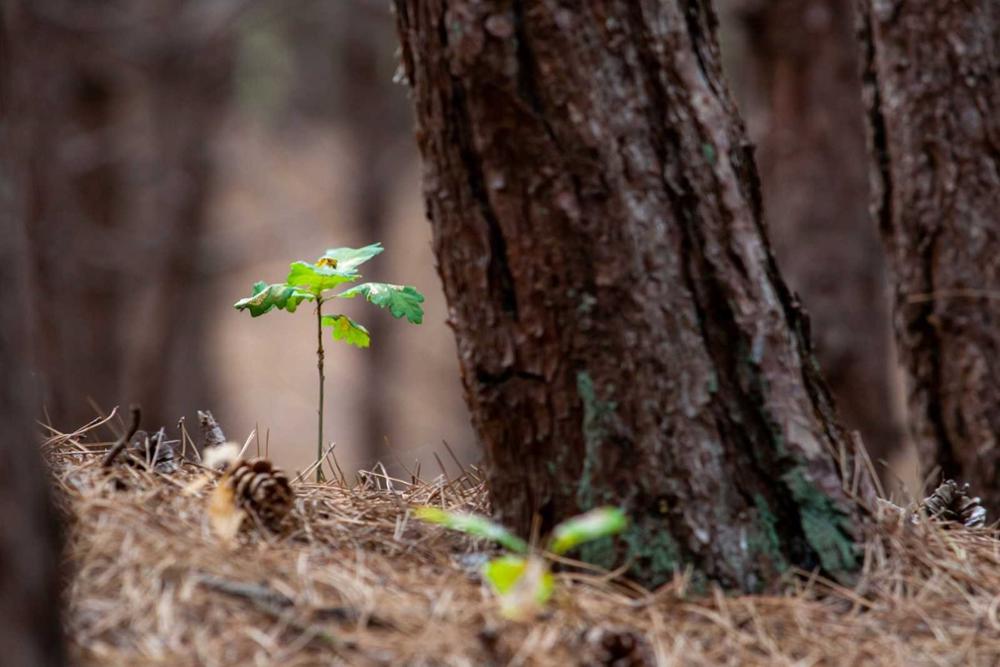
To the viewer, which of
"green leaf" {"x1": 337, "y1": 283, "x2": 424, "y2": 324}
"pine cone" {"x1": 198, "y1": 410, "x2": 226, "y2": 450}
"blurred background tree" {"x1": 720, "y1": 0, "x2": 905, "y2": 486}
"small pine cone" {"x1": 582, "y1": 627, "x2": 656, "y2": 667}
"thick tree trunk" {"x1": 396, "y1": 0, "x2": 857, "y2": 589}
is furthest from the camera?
"blurred background tree" {"x1": 720, "y1": 0, "x2": 905, "y2": 486}

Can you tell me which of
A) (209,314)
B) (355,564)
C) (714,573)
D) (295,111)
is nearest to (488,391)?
(355,564)

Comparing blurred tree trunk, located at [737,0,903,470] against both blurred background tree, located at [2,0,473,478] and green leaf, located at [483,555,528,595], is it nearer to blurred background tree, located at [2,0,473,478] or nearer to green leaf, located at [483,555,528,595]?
blurred background tree, located at [2,0,473,478]

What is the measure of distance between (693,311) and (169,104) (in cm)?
711

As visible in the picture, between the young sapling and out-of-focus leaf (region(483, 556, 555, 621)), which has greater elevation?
the young sapling

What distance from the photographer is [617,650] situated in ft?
4.46

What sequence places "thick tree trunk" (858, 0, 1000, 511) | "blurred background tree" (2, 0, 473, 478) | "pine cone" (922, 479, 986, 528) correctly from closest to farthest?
"pine cone" (922, 479, 986, 528) → "thick tree trunk" (858, 0, 1000, 511) → "blurred background tree" (2, 0, 473, 478)

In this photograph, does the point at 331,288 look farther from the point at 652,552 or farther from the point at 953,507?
the point at 953,507

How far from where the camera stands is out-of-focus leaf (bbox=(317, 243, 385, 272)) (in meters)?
1.96

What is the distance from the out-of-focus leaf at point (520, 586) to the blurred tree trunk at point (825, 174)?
3688mm

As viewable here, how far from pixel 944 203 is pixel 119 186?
303 inches

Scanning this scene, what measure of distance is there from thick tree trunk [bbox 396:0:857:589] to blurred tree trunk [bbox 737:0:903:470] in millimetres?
Answer: 3332

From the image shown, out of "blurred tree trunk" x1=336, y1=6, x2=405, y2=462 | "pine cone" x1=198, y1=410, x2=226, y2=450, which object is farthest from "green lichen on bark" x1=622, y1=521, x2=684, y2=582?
"blurred tree trunk" x1=336, y1=6, x2=405, y2=462

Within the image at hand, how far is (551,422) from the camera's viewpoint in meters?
1.66

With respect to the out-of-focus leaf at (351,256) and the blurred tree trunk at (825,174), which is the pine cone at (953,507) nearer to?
the out-of-focus leaf at (351,256)
